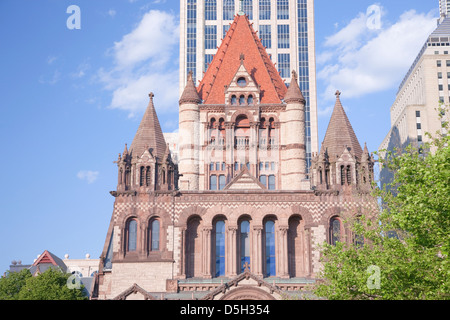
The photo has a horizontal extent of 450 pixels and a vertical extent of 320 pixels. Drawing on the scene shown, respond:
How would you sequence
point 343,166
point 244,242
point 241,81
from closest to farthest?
point 244,242
point 343,166
point 241,81

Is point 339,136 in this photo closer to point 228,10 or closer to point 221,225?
point 221,225

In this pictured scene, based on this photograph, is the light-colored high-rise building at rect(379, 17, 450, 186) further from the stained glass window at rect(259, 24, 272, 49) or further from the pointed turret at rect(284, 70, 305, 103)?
the pointed turret at rect(284, 70, 305, 103)

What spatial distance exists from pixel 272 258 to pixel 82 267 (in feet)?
323

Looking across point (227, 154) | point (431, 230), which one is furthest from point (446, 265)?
point (227, 154)

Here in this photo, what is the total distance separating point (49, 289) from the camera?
202 feet

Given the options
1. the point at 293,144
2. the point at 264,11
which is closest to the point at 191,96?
the point at 293,144

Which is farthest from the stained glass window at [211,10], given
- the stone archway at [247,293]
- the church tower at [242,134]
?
the stone archway at [247,293]

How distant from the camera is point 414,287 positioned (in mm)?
28766

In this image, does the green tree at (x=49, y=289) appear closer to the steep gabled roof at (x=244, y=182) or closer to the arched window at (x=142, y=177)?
the arched window at (x=142, y=177)

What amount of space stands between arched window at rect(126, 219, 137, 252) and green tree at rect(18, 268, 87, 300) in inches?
523

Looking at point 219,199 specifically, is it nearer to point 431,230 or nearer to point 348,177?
point 348,177

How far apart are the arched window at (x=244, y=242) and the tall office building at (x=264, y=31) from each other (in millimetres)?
86633

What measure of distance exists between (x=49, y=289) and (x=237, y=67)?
32143 mm
